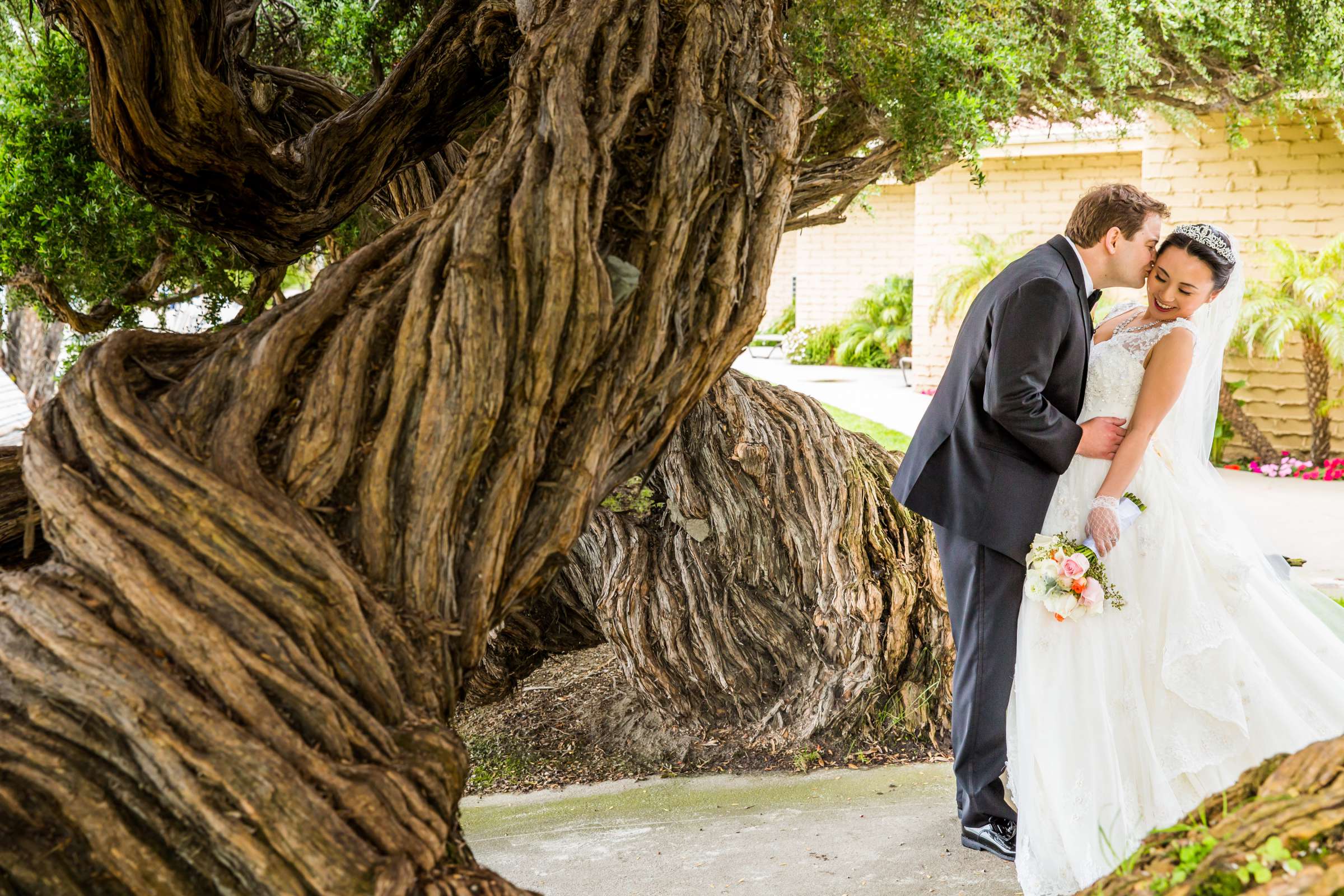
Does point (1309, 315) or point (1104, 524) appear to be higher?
point (1309, 315)

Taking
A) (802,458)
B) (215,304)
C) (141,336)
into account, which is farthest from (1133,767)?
(215,304)

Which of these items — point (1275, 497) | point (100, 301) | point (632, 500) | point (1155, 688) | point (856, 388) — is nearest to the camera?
point (1155, 688)

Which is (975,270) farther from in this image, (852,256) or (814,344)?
(852,256)

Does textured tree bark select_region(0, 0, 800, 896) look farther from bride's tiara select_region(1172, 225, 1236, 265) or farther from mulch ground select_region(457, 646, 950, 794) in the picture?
mulch ground select_region(457, 646, 950, 794)

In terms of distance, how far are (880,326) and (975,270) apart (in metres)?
6.07

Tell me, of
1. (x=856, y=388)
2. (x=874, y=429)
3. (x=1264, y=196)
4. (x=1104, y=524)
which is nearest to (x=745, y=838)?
(x=1104, y=524)

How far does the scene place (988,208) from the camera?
54.6ft

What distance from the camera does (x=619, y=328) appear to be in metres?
2.26

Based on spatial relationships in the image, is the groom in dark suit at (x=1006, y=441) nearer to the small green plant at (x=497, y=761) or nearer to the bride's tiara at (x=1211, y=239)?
the bride's tiara at (x=1211, y=239)

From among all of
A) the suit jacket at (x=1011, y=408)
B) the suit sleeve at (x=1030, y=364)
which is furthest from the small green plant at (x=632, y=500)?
the suit sleeve at (x=1030, y=364)

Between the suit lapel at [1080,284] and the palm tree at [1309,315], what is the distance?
812cm

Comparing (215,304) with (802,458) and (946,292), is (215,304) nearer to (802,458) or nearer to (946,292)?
(802,458)

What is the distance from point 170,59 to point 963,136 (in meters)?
3.01

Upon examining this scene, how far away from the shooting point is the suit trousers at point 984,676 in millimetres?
3357
